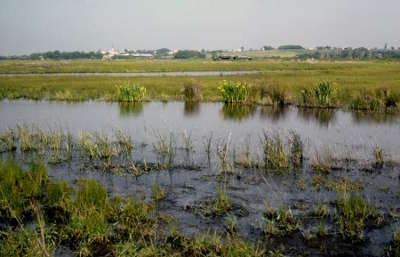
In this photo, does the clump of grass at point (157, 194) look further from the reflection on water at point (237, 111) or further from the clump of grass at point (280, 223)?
the reflection on water at point (237, 111)

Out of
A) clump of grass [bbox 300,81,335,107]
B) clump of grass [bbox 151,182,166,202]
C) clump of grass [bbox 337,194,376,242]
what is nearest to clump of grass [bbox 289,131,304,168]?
clump of grass [bbox 337,194,376,242]

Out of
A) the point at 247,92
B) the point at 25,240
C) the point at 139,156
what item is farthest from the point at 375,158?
the point at 247,92

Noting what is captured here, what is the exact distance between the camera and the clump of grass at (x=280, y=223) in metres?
9.49

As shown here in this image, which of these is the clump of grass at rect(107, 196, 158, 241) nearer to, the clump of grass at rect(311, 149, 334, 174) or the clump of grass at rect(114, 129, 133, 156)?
the clump of grass at rect(114, 129, 133, 156)

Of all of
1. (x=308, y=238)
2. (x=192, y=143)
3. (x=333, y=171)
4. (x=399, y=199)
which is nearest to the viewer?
(x=308, y=238)

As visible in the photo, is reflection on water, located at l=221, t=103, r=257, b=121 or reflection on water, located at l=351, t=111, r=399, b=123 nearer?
reflection on water, located at l=351, t=111, r=399, b=123

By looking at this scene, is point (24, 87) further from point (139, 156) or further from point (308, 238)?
point (308, 238)

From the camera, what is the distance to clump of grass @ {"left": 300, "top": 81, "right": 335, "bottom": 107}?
2930 cm

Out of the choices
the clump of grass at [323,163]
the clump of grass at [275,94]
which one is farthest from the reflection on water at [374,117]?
the clump of grass at [323,163]

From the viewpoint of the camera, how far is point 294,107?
30.0m

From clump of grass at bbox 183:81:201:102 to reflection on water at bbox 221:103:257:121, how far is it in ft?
11.8

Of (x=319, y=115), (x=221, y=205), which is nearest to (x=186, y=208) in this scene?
(x=221, y=205)

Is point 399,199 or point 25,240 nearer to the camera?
point 25,240

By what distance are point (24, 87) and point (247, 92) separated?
23563 mm
